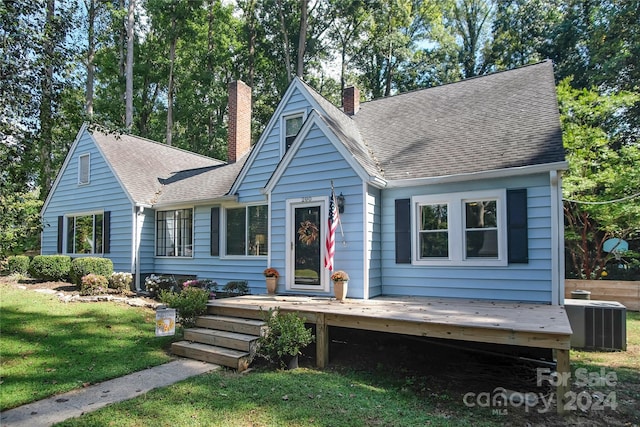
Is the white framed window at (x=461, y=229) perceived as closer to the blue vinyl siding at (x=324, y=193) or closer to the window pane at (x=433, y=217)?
the window pane at (x=433, y=217)

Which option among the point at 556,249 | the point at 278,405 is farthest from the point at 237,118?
the point at 278,405

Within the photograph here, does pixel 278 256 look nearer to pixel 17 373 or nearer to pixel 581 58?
pixel 17 373

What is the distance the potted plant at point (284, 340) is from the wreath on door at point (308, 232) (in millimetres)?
2572

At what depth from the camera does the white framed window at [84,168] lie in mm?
13531

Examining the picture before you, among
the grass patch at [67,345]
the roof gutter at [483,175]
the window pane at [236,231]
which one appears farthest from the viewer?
the window pane at [236,231]

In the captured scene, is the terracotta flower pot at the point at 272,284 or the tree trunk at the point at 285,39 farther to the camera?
the tree trunk at the point at 285,39

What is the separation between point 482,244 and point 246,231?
6113mm

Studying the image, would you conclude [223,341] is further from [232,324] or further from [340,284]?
[340,284]

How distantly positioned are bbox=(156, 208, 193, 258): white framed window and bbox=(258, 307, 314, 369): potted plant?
696cm

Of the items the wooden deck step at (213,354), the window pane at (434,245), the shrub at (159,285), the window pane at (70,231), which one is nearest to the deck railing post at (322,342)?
the wooden deck step at (213,354)

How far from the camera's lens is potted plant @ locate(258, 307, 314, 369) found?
5379mm

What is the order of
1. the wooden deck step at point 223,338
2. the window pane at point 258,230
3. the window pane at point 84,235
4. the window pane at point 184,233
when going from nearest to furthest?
the wooden deck step at point 223,338 → the window pane at point 258,230 → the window pane at point 184,233 → the window pane at point 84,235

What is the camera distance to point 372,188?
25.5 feet

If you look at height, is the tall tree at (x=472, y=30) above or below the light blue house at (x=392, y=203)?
above
